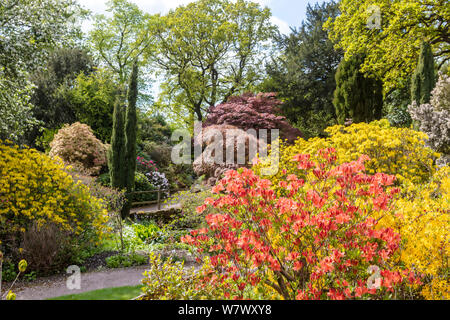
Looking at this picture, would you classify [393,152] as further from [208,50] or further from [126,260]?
[208,50]

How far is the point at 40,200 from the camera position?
512 centimetres

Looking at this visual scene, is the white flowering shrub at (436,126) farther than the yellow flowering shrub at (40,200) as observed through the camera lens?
Yes

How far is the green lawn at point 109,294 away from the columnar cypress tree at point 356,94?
10.5 meters

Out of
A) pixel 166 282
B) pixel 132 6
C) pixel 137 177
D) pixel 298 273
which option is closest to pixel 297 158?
pixel 298 273

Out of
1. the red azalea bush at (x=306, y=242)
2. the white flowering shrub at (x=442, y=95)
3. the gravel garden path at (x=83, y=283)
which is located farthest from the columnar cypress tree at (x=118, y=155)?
the white flowering shrub at (x=442, y=95)

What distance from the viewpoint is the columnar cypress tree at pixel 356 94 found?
1214 centimetres

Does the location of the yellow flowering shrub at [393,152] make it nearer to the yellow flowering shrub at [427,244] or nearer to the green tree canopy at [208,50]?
the yellow flowering shrub at [427,244]

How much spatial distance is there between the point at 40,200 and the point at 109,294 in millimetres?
2431

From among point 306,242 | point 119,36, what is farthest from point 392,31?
point 119,36

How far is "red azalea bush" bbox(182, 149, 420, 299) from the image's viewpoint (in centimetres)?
200

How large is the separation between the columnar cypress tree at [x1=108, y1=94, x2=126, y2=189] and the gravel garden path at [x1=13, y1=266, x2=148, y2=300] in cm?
480

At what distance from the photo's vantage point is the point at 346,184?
233 cm

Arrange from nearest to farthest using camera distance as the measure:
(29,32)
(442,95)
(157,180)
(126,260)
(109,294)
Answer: (109,294)
(126,260)
(29,32)
(442,95)
(157,180)

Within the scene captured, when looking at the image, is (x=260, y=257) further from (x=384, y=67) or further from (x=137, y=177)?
(x=384, y=67)
